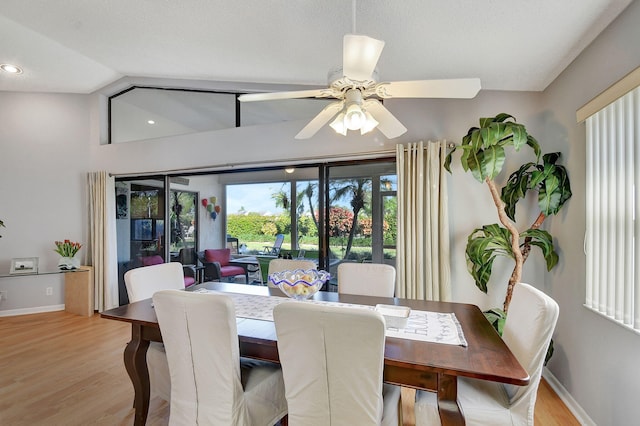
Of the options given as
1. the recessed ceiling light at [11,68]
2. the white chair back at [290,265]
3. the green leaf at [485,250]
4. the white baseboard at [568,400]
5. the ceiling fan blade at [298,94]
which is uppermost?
the recessed ceiling light at [11,68]

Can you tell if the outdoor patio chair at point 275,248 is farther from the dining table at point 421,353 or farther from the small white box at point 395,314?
the small white box at point 395,314

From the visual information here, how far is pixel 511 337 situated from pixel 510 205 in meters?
1.29

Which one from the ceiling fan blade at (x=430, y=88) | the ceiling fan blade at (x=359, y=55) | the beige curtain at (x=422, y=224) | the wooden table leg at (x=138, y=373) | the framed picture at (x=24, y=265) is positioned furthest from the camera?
the framed picture at (x=24, y=265)

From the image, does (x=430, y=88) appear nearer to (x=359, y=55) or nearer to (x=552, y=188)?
(x=359, y=55)

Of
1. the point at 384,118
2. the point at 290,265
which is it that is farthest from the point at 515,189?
the point at 290,265

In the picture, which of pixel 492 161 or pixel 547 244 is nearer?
pixel 492 161

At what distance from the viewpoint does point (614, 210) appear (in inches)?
72.4

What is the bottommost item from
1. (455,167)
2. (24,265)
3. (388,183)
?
(24,265)

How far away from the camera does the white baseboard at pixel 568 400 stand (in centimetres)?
203

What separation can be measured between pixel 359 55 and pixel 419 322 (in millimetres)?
1397

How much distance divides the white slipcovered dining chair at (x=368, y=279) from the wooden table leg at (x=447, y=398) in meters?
1.08

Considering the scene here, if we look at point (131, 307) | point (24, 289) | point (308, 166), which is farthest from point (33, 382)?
point (308, 166)

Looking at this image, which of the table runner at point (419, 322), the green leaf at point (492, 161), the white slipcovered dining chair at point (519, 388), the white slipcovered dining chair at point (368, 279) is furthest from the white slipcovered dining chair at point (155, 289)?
the green leaf at point (492, 161)

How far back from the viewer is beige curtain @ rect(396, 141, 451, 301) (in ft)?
9.53
